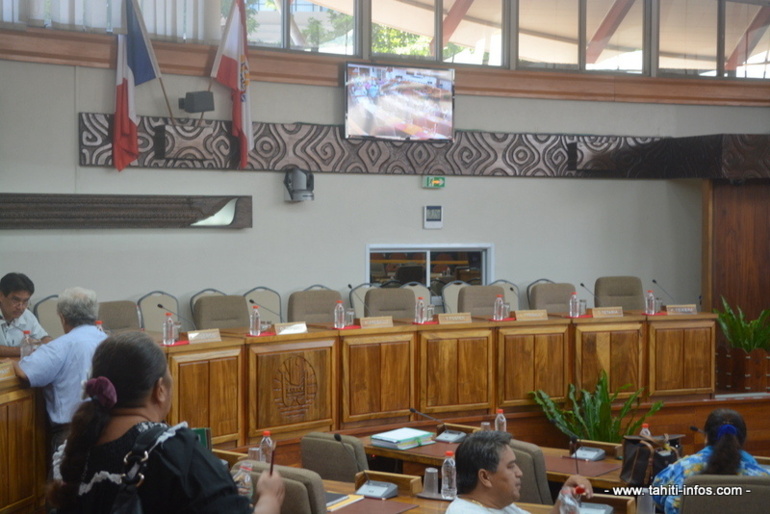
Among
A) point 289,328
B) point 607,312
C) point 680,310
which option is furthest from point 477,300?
point 289,328

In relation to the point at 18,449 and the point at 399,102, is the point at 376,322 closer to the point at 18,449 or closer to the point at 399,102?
the point at 18,449

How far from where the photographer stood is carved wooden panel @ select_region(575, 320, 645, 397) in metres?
7.15

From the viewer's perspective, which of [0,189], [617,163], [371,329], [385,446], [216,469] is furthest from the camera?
[617,163]

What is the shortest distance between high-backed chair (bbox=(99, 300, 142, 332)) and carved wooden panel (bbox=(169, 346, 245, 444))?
165 cm

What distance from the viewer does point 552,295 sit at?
888cm

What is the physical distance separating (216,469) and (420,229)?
23.5ft

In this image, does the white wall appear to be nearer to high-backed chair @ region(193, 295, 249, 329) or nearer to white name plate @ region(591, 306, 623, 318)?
high-backed chair @ region(193, 295, 249, 329)

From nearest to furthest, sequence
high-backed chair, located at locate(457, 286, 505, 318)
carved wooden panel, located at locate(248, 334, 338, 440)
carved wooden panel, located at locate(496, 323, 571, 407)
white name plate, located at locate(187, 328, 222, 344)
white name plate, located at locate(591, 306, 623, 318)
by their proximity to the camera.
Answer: white name plate, located at locate(187, 328, 222, 344) < carved wooden panel, located at locate(248, 334, 338, 440) < carved wooden panel, located at locate(496, 323, 571, 407) < white name plate, located at locate(591, 306, 623, 318) < high-backed chair, located at locate(457, 286, 505, 318)

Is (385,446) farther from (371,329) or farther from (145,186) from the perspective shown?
(145,186)

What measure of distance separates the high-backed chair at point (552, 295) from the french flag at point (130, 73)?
12.8 ft

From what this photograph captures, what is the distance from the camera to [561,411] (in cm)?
693

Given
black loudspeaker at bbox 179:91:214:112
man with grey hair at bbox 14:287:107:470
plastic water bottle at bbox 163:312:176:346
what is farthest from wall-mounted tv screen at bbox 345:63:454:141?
man with grey hair at bbox 14:287:107:470

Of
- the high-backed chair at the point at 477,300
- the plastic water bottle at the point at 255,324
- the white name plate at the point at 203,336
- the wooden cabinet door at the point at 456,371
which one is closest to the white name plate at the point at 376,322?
the wooden cabinet door at the point at 456,371

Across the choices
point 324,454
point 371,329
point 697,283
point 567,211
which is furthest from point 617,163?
point 324,454
